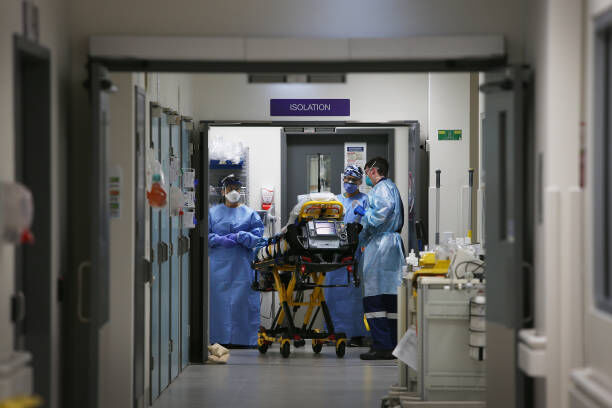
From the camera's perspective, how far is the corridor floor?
247 inches

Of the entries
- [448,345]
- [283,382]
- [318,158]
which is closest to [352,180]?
[318,158]

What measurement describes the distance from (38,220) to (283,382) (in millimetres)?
3561

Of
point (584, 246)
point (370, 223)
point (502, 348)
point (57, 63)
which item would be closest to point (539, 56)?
point (584, 246)

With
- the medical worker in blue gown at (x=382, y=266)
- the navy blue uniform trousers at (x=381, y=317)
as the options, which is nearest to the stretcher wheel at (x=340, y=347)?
the medical worker in blue gown at (x=382, y=266)

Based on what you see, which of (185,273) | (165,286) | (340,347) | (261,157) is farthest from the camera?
(261,157)

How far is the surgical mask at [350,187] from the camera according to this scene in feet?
28.5

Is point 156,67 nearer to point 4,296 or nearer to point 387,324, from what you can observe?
point 4,296

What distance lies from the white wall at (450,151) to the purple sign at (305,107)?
1.01m

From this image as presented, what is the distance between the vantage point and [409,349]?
5641mm

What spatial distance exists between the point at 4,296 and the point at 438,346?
2.94 meters

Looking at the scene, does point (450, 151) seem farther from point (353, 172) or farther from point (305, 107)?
point (305, 107)

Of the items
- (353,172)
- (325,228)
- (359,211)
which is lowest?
(325,228)

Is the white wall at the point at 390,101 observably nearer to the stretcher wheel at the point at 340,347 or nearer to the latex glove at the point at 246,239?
the latex glove at the point at 246,239

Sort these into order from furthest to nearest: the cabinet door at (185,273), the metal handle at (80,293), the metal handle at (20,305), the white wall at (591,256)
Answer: the cabinet door at (185,273)
the metal handle at (80,293)
the metal handle at (20,305)
the white wall at (591,256)
